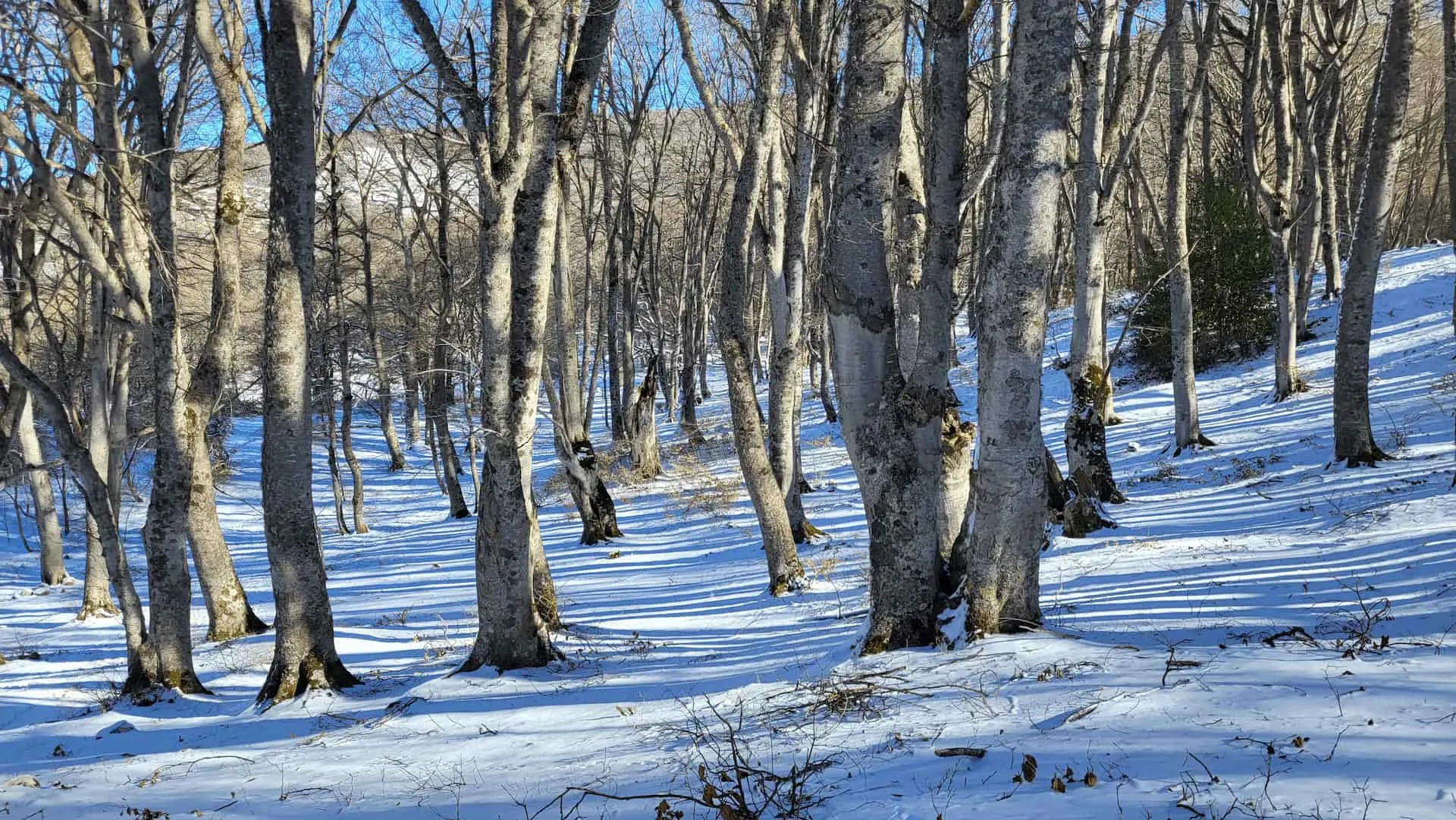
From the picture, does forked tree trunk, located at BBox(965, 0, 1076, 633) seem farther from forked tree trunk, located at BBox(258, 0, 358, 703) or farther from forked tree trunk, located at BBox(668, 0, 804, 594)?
forked tree trunk, located at BBox(258, 0, 358, 703)

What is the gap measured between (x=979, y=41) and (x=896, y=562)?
11.7 m

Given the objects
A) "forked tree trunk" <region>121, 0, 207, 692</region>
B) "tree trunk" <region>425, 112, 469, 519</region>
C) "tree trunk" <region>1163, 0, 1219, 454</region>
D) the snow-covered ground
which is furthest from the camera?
"tree trunk" <region>425, 112, 469, 519</region>

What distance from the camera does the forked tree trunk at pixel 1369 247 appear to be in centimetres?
855

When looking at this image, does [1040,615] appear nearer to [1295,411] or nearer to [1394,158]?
[1394,158]

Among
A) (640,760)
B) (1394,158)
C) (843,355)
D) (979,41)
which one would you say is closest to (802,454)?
(979,41)

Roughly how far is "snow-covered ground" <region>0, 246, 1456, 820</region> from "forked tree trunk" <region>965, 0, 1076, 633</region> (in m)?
0.38

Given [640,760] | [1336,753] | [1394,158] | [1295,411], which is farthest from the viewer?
[1295,411]

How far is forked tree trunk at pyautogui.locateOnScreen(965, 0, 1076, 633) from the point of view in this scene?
4.52m

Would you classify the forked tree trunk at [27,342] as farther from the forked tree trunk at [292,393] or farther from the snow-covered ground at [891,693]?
the snow-covered ground at [891,693]

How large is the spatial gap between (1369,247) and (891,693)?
313 inches

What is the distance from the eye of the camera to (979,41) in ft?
46.2

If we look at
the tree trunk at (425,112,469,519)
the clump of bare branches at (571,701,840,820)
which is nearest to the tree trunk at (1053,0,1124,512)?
the clump of bare branches at (571,701,840,820)

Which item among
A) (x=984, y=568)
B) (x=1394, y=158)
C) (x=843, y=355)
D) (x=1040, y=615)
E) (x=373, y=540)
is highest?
(x=1394, y=158)

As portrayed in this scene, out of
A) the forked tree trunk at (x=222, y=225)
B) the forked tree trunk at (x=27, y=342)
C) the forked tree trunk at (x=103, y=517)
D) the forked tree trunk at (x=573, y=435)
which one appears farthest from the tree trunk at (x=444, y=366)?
the forked tree trunk at (x=103, y=517)
